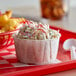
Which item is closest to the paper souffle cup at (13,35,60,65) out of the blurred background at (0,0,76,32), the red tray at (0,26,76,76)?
the red tray at (0,26,76,76)

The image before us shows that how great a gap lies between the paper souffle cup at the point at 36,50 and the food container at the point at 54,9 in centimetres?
272

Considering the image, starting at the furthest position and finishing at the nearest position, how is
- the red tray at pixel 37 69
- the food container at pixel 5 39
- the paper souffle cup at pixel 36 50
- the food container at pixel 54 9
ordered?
the food container at pixel 54 9
the food container at pixel 5 39
the paper souffle cup at pixel 36 50
the red tray at pixel 37 69

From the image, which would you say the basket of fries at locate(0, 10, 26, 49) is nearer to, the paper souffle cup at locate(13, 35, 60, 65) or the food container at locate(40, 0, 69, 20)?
the paper souffle cup at locate(13, 35, 60, 65)

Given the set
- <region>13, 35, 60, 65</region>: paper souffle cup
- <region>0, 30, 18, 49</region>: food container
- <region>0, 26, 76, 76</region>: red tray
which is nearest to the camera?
<region>0, 26, 76, 76</region>: red tray

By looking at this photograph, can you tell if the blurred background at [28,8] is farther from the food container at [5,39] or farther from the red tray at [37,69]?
the red tray at [37,69]

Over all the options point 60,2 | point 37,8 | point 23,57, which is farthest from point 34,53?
point 37,8

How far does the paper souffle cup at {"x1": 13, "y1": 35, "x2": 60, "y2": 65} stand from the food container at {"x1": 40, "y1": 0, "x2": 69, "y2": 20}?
2719 millimetres

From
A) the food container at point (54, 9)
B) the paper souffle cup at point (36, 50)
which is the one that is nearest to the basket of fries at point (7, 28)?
the paper souffle cup at point (36, 50)

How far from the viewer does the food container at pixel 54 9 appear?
3.72m

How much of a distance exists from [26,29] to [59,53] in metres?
0.21

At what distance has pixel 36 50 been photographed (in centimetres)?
100

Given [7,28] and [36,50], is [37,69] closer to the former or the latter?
[36,50]

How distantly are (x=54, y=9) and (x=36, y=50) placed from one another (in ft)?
9.06

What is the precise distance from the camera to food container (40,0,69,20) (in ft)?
12.2
